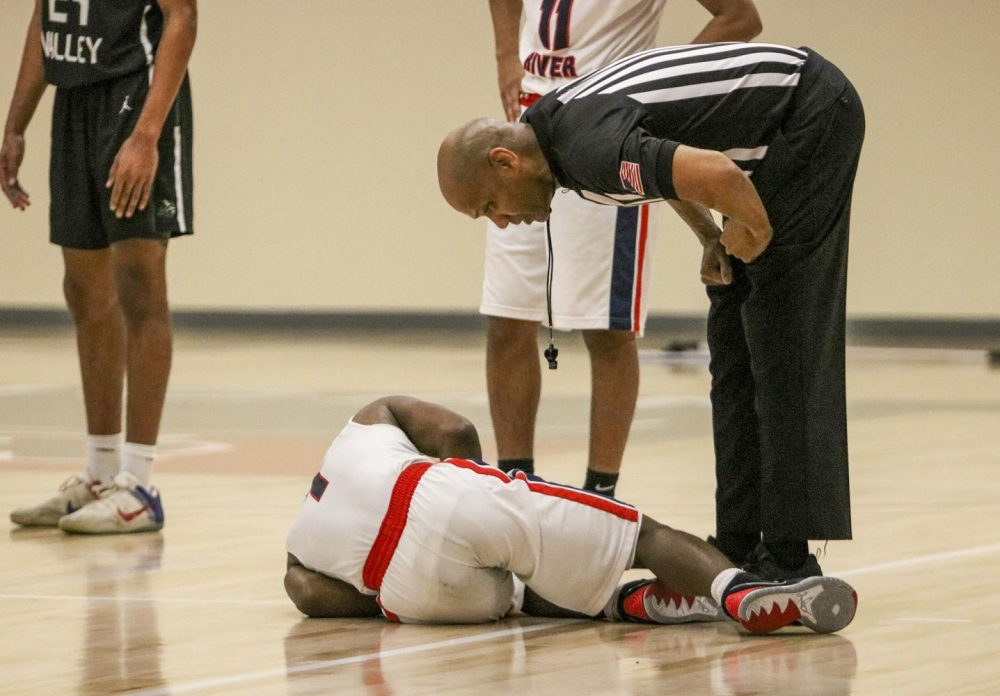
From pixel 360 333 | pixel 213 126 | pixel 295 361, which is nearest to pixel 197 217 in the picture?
pixel 213 126

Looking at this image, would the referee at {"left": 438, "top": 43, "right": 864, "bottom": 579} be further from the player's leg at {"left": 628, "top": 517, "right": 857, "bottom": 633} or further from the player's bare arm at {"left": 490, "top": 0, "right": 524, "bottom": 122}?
the player's bare arm at {"left": 490, "top": 0, "right": 524, "bottom": 122}

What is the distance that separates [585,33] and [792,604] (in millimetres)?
1878

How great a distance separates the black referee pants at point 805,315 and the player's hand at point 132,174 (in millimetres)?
1911

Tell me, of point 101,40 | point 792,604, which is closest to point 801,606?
point 792,604

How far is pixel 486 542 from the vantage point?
10.5ft

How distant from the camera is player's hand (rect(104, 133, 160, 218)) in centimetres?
460

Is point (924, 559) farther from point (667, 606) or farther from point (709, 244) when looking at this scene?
point (709, 244)

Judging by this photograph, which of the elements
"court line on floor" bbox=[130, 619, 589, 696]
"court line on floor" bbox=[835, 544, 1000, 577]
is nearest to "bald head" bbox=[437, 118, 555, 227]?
"court line on floor" bbox=[130, 619, 589, 696]

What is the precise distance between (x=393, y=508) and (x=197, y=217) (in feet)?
33.2

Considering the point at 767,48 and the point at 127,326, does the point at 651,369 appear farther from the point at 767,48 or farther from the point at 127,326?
the point at 767,48

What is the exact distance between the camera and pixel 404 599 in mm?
3285

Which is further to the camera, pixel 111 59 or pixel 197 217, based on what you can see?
pixel 197 217

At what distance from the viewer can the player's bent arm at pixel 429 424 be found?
347 centimetres

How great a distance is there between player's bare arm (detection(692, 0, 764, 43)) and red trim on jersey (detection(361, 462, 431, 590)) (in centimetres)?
161
